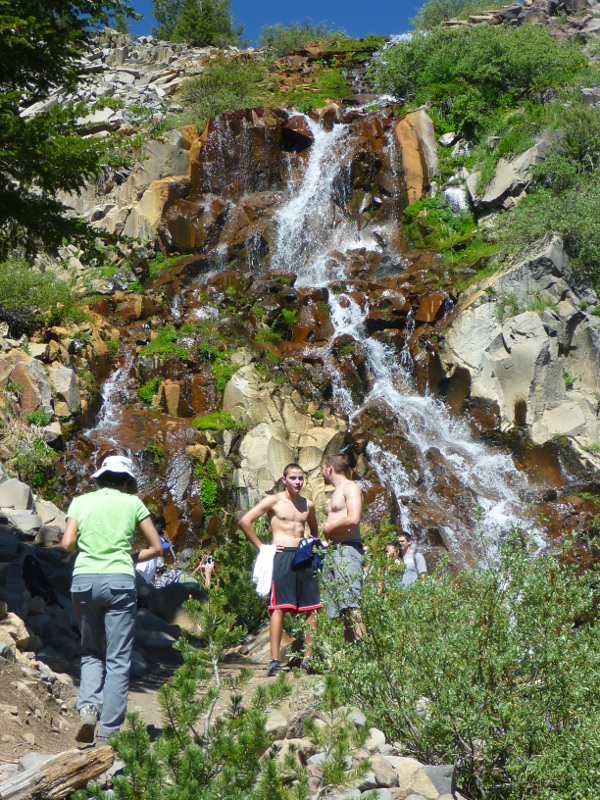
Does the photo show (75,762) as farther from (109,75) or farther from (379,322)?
(109,75)

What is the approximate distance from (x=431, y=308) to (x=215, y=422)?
5915 mm

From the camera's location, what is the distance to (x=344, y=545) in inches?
254

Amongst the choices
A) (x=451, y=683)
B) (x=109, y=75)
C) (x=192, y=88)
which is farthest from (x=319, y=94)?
(x=451, y=683)

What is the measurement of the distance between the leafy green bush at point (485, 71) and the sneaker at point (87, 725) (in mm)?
22089

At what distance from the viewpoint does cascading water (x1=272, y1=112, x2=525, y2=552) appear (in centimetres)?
1468

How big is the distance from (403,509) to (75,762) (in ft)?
35.1

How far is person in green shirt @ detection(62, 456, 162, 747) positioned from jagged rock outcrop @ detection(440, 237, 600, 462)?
39.7 feet

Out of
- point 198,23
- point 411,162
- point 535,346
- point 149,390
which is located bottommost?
point 149,390

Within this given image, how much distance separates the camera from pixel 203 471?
47.5 feet

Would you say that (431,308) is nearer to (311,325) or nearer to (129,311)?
(311,325)

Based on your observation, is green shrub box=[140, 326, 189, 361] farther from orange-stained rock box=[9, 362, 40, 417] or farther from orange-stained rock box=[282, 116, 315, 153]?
orange-stained rock box=[282, 116, 315, 153]

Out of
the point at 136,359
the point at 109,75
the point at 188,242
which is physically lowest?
the point at 136,359

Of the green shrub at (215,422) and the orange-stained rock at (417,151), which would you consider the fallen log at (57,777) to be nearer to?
the green shrub at (215,422)

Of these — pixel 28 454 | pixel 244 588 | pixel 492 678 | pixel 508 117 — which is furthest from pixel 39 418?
pixel 508 117
